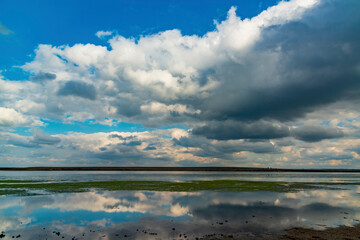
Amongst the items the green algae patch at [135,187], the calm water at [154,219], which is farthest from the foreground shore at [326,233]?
the green algae patch at [135,187]

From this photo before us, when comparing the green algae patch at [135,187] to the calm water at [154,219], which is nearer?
the calm water at [154,219]

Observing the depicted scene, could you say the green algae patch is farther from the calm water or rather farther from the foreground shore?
the foreground shore

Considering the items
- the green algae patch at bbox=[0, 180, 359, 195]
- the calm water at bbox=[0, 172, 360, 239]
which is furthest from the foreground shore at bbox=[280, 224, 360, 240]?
the green algae patch at bbox=[0, 180, 359, 195]

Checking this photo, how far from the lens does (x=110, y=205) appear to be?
3456cm

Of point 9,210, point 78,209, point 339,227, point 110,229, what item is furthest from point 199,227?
point 9,210

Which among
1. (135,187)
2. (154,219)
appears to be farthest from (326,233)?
(135,187)

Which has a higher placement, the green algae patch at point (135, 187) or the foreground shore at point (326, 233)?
the foreground shore at point (326, 233)

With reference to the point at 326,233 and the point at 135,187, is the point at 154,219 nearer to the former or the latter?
the point at 326,233

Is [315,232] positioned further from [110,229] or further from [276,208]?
[110,229]

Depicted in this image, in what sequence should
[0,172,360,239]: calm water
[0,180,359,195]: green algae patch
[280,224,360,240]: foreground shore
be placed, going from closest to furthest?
[280,224,360,240]: foreground shore → [0,172,360,239]: calm water → [0,180,359,195]: green algae patch

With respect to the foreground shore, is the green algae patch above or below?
below

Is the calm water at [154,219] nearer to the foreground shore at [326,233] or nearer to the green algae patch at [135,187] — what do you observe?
the foreground shore at [326,233]

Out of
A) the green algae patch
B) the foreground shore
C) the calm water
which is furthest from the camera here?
the green algae patch

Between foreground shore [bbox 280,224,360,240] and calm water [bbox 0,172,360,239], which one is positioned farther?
calm water [bbox 0,172,360,239]
